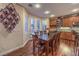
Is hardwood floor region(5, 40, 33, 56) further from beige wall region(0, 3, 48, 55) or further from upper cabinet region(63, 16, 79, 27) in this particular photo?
upper cabinet region(63, 16, 79, 27)

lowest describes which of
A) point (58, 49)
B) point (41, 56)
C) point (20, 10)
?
point (41, 56)

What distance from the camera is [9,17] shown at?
179 centimetres

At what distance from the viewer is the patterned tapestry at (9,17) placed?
177cm

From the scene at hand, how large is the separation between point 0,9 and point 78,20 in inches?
54.1

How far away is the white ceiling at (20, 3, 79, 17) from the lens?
1792 mm

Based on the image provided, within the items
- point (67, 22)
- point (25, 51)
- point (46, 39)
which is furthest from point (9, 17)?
point (67, 22)

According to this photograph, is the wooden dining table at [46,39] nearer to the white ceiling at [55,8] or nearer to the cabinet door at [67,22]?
the cabinet door at [67,22]

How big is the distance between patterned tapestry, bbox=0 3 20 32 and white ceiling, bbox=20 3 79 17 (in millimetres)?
217

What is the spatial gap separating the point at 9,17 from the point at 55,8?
0.83 m

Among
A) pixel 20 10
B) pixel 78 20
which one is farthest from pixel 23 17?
pixel 78 20

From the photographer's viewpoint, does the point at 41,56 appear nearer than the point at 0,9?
No

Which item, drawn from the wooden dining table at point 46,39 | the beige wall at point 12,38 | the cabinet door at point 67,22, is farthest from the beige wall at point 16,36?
the cabinet door at point 67,22

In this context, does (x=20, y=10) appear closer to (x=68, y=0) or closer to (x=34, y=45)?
(x=34, y=45)

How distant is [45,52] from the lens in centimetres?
188
